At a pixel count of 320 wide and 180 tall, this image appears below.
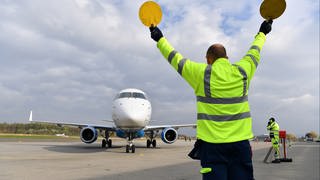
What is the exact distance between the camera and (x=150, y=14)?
10.5 feet

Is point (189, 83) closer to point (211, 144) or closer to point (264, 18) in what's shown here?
point (211, 144)

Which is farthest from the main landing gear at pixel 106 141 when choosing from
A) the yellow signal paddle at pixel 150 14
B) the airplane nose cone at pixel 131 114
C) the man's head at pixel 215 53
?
the man's head at pixel 215 53

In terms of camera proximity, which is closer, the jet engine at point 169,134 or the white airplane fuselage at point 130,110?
the white airplane fuselage at point 130,110

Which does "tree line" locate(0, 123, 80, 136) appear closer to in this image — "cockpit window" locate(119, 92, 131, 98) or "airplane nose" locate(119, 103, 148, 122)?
"cockpit window" locate(119, 92, 131, 98)

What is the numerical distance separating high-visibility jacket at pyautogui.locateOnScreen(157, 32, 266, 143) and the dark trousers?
0.06 m

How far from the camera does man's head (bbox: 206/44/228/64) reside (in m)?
3.06

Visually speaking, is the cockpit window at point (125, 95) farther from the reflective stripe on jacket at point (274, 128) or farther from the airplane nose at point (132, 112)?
the reflective stripe on jacket at point (274, 128)

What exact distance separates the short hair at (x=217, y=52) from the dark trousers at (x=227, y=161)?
76cm

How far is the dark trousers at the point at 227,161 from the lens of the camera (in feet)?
9.30

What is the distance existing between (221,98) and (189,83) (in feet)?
1.03

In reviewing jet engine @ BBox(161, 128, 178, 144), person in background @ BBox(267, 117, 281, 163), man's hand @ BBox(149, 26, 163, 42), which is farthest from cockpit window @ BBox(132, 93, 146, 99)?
man's hand @ BBox(149, 26, 163, 42)

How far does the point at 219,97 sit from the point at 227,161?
522 millimetres

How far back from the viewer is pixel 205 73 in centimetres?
291

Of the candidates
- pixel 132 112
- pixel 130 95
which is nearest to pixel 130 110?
pixel 132 112
